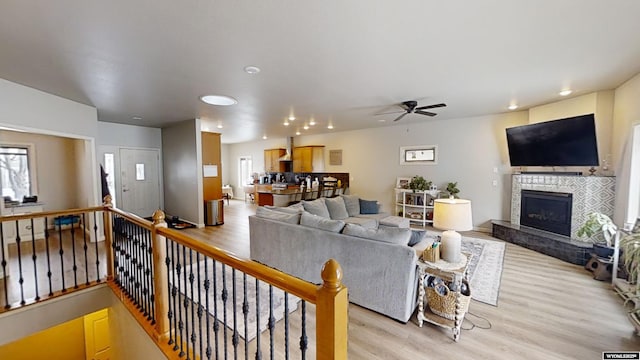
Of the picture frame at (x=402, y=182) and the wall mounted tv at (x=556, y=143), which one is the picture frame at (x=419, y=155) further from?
the wall mounted tv at (x=556, y=143)

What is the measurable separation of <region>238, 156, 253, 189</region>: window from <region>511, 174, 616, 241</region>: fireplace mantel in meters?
9.75

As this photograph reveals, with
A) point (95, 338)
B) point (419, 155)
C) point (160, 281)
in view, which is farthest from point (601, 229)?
point (95, 338)

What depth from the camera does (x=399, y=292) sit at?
2.51m

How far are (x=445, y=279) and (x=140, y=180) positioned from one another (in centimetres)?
763

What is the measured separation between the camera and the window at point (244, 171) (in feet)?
37.5

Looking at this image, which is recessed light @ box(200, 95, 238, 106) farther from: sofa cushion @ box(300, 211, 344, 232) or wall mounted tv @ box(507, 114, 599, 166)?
wall mounted tv @ box(507, 114, 599, 166)

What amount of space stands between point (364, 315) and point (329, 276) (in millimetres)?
2061

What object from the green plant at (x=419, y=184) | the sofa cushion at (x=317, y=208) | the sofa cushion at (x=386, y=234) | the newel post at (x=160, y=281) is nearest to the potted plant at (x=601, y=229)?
the sofa cushion at (x=386, y=234)

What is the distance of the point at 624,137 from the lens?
3643 mm

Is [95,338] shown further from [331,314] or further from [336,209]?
[331,314]

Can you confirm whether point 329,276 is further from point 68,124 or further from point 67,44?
point 68,124

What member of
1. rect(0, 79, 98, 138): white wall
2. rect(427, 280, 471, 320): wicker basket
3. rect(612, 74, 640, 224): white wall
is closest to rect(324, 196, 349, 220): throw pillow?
rect(427, 280, 471, 320): wicker basket

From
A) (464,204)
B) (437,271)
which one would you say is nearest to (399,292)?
(437,271)

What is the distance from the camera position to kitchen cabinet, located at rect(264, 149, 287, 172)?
31.8 feet
